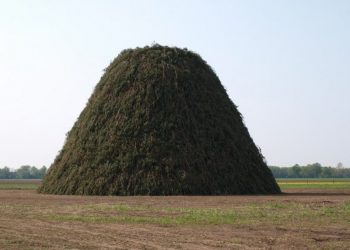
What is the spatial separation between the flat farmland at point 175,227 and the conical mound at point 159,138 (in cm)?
1103

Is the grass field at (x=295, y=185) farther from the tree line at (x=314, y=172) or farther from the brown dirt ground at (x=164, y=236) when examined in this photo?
the tree line at (x=314, y=172)

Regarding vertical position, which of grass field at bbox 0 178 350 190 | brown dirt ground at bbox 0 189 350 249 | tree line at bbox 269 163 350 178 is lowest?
brown dirt ground at bbox 0 189 350 249

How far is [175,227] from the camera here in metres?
18.3

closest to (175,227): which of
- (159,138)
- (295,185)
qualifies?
(159,138)

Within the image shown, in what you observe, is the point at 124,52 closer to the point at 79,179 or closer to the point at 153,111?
the point at 153,111

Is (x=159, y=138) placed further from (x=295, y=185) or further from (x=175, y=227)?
(x=295, y=185)

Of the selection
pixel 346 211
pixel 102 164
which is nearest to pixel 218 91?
pixel 102 164

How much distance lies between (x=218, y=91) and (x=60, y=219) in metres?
24.5

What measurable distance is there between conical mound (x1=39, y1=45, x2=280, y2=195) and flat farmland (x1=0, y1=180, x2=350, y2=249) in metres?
11.0

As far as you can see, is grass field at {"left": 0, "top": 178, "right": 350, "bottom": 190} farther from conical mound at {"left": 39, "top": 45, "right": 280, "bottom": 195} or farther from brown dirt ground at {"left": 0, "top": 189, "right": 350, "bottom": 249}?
brown dirt ground at {"left": 0, "top": 189, "right": 350, "bottom": 249}

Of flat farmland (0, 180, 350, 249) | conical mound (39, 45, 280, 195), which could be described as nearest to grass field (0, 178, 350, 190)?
conical mound (39, 45, 280, 195)

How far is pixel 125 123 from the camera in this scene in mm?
39750

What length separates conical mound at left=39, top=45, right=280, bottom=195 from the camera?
123 ft

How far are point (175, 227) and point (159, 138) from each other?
20.6 meters
